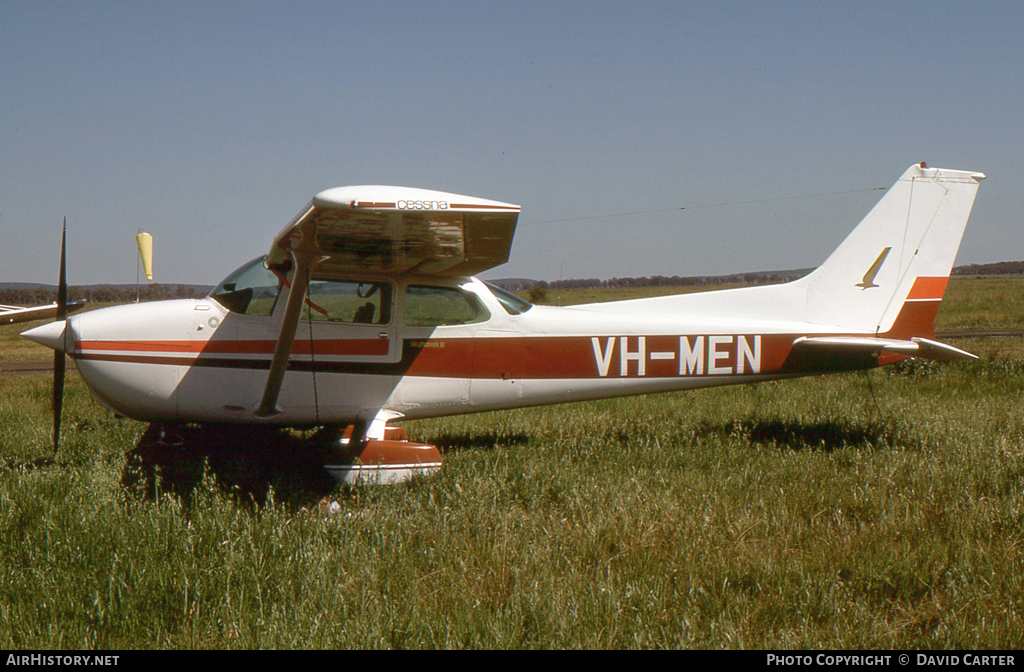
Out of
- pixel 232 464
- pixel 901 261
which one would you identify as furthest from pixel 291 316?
pixel 901 261

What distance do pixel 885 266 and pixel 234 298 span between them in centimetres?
664

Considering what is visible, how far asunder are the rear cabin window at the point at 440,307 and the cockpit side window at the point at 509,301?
0.21 metres

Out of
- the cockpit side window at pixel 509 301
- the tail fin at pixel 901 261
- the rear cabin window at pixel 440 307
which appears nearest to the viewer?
the rear cabin window at pixel 440 307

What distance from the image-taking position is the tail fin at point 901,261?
267 inches

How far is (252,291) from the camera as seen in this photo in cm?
556

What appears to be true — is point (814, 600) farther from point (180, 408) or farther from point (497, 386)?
point (180, 408)

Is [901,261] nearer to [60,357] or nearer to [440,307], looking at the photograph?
[440,307]

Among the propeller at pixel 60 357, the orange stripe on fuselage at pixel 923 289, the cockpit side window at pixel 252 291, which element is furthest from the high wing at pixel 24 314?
the orange stripe on fuselage at pixel 923 289

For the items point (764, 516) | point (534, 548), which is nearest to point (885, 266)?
point (764, 516)

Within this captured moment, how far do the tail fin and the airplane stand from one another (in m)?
0.01

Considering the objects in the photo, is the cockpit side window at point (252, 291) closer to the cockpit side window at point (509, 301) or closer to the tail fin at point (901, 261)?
the cockpit side window at point (509, 301)

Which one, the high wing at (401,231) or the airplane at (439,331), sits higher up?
the high wing at (401,231)

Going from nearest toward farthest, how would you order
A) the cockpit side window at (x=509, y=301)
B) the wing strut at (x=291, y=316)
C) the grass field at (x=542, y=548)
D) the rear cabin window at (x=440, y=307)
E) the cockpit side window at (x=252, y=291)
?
the grass field at (x=542, y=548), the wing strut at (x=291, y=316), the cockpit side window at (x=252, y=291), the rear cabin window at (x=440, y=307), the cockpit side window at (x=509, y=301)

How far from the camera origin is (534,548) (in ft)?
12.4
